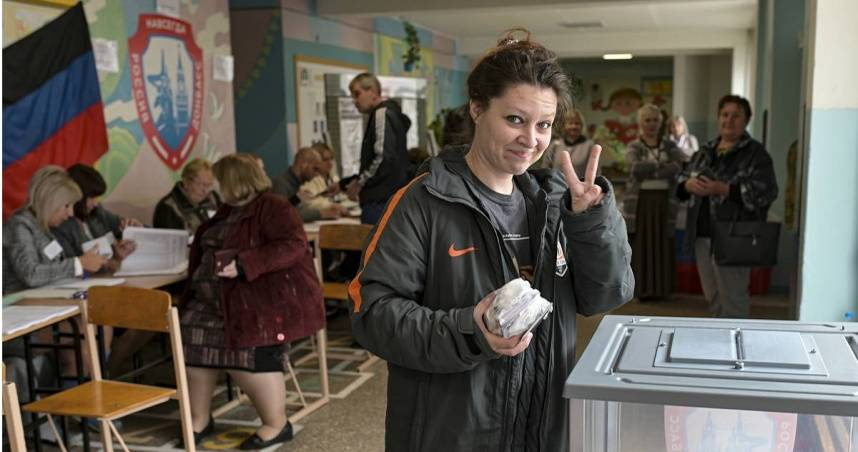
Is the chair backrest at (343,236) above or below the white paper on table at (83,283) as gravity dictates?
above

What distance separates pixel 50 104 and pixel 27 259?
1420 mm

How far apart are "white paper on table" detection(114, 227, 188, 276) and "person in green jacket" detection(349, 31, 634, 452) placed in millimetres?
2874

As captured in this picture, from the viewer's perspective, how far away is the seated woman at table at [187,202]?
16.3 ft

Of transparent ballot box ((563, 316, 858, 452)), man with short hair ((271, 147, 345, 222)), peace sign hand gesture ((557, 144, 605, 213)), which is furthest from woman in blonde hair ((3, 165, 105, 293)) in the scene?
transparent ballot box ((563, 316, 858, 452))

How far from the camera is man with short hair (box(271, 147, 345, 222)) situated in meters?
6.03

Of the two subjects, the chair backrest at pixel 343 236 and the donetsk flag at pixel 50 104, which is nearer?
the donetsk flag at pixel 50 104

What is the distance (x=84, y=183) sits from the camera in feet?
14.5

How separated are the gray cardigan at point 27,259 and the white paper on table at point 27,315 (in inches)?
14.8

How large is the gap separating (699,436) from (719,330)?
29cm

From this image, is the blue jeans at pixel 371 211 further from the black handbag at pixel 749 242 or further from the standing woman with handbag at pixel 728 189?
the black handbag at pixel 749 242

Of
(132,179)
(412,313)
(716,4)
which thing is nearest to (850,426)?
(412,313)

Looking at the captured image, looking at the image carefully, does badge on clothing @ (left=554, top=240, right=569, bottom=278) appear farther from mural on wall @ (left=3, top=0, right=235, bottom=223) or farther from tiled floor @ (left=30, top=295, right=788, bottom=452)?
mural on wall @ (left=3, top=0, right=235, bottom=223)

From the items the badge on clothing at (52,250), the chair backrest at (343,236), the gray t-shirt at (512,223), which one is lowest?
the chair backrest at (343,236)

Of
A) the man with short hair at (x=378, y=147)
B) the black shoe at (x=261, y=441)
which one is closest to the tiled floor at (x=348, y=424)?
the black shoe at (x=261, y=441)
